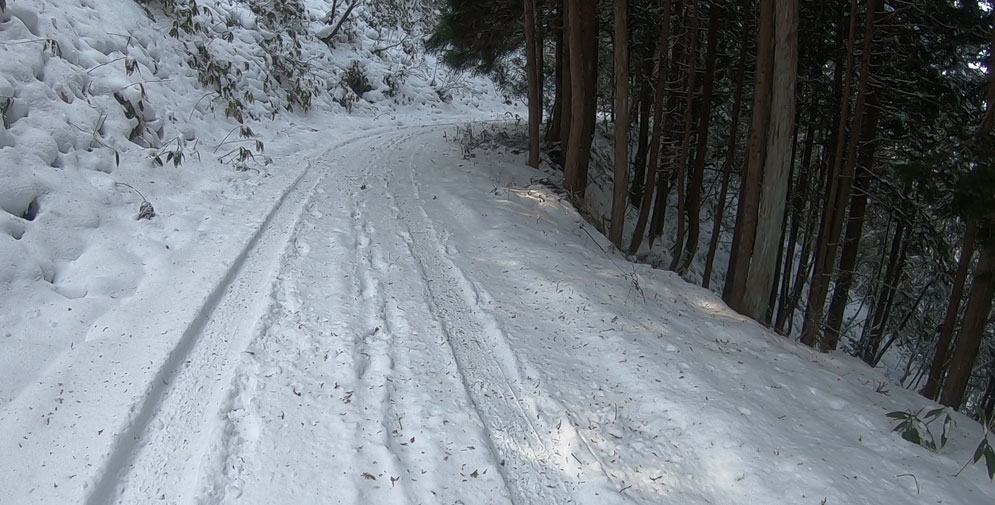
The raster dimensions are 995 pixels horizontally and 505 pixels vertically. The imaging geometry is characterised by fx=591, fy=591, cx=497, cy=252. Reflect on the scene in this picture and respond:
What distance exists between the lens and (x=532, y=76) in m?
13.1

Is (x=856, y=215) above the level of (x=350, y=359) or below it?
above

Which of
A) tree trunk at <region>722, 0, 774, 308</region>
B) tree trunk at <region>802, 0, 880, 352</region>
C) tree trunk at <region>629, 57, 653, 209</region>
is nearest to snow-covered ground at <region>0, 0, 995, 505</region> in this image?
tree trunk at <region>722, 0, 774, 308</region>

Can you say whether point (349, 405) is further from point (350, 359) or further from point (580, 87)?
point (580, 87)

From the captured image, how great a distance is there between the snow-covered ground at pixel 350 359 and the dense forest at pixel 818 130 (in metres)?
2.31

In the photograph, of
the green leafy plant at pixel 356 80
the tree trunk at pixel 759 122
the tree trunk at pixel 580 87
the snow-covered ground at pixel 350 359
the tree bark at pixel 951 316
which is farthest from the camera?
the green leafy plant at pixel 356 80

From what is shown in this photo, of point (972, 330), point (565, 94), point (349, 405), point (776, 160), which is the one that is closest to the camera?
point (349, 405)

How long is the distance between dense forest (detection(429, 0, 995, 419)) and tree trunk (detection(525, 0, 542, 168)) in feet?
0.13

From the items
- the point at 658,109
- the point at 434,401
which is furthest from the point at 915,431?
the point at 658,109

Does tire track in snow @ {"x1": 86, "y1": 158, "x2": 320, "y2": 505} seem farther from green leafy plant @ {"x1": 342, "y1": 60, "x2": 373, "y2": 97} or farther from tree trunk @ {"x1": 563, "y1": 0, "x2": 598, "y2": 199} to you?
green leafy plant @ {"x1": 342, "y1": 60, "x2": 373, "y2": 97}

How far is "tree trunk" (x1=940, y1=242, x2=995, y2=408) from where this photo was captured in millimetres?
7450

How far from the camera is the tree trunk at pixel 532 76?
12.2m

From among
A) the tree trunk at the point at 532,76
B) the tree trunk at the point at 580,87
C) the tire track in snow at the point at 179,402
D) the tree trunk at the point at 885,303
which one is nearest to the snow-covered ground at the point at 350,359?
the tire track in snow at the point at 179,402

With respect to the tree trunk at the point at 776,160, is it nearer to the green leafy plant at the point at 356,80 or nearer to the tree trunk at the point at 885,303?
the tree trunk at the point at 885,303

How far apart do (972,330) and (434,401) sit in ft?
24.6
